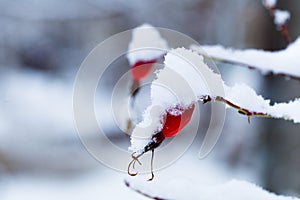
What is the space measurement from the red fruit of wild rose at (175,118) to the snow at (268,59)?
9cm

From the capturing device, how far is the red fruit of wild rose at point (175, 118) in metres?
0.31

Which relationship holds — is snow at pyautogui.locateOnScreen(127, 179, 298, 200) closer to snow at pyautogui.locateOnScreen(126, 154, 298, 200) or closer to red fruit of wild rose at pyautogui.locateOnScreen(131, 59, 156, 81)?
snow at pyautogui.locateOnScreen(126, 154, 298, 200)

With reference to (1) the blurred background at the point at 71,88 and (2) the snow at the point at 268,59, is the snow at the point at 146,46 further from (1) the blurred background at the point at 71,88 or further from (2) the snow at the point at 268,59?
(1) the blurred background at the point at 71,88

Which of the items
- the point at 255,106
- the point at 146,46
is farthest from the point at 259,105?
the point at 146,46

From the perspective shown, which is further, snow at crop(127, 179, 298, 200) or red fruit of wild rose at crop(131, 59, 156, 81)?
red fruit of wild rose at crop(131, 59, 156, 81)

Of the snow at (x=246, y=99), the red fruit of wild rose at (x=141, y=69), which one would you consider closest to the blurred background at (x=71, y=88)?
the red fruit of wild rose at (x=141, y=69)

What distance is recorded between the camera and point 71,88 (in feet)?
9.42

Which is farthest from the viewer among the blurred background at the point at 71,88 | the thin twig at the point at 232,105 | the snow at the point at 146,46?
the blurred background at the point at 71,88

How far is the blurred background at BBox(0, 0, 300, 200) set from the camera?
1813 mm

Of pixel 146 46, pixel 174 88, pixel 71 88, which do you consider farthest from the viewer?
pixel 71 88

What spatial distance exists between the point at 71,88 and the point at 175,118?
260 cm

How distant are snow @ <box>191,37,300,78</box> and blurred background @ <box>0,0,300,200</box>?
104 cm

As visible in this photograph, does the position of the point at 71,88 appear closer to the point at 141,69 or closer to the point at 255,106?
the point at 141,69

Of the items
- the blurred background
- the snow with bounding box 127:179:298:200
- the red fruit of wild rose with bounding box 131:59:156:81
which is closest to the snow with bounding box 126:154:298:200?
the snow with bounding box 127:179:298:200
